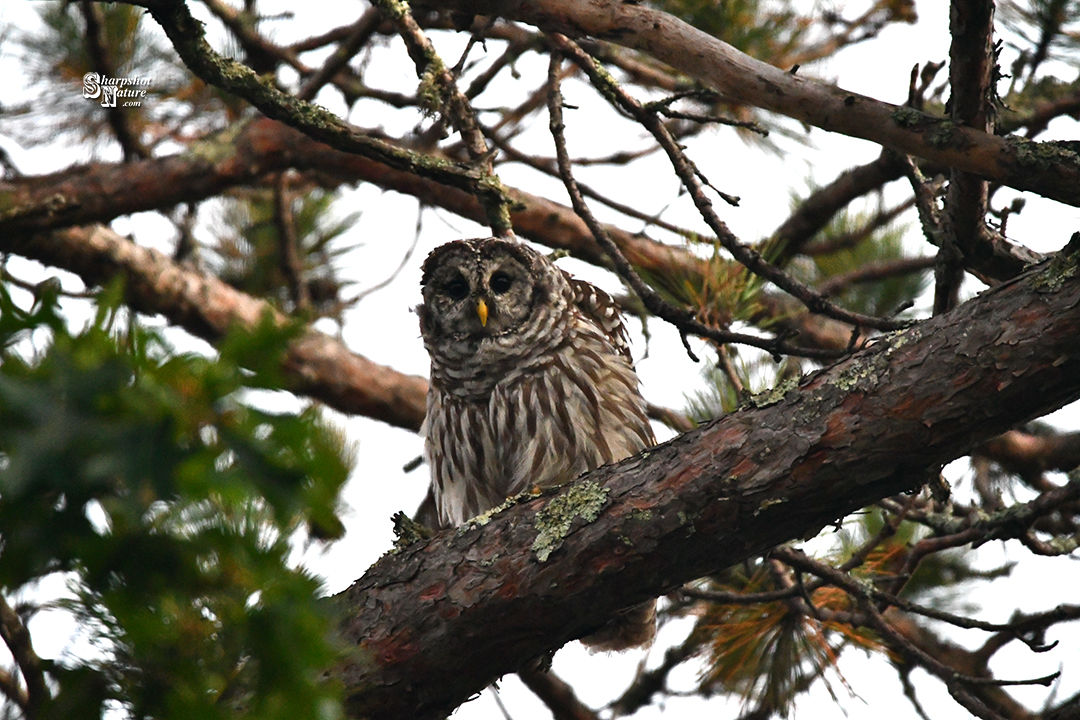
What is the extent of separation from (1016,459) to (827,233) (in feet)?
5.67

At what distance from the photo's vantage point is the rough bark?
94.0 inches

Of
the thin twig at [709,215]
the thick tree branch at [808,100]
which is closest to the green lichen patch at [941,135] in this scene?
the thick tree branch at [808,100]

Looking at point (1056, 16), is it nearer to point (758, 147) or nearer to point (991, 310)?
point (758, 147)

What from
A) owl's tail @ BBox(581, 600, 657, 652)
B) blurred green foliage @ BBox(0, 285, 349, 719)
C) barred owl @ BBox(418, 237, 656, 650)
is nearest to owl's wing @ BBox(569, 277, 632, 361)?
barred owl @ BBox(418, 237, 656, 650)

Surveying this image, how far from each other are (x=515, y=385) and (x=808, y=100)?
6.60ft

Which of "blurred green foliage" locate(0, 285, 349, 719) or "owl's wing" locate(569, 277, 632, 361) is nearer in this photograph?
"blurred green foliage" locate(0, 285, 349, 719)

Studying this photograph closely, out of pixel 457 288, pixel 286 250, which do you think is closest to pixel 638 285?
pixel 457 288

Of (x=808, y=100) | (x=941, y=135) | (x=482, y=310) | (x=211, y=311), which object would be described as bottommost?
(x=941, y=135)

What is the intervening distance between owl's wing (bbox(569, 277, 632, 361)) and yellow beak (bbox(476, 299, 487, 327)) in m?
0.44

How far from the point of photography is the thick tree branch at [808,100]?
2.54 meters

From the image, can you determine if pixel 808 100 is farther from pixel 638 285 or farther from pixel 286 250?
pixel 286 250

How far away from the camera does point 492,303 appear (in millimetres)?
4500

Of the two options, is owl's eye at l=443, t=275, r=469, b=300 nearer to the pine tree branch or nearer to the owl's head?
the owl's head

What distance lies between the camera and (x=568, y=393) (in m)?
4.25
